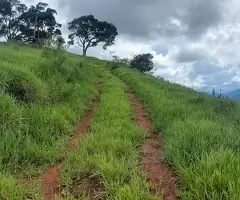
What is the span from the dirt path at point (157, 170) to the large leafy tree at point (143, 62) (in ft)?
144

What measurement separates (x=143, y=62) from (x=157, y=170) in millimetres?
47450

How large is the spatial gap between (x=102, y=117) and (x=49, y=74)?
333cm

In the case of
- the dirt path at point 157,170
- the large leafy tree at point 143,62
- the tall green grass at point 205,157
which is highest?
the large leafy tree at point 143,62

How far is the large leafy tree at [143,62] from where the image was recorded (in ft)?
170

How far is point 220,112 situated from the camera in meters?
9.21

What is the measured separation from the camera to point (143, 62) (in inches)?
2064

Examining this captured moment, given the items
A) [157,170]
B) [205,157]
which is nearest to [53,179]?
[157,170]

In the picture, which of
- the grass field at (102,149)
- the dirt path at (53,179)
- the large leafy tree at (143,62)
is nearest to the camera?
the grass field at (102,149)

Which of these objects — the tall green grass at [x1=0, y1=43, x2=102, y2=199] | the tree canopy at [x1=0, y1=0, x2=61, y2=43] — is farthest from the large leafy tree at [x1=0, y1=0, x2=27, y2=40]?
the tall green grass at [x1=0, y1=43, x2=102, y2=199]

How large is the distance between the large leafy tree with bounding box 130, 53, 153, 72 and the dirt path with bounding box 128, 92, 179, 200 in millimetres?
43754

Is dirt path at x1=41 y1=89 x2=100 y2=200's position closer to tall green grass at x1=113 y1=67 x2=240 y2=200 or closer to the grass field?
the grass field

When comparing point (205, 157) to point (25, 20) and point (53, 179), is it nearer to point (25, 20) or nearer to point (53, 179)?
point (53, 179)

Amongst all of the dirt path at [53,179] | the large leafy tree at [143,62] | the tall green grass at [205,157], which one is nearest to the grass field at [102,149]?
the tall green grass at [205,157]

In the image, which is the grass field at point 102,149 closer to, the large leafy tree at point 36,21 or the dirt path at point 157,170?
the dirt path at point 157,170
